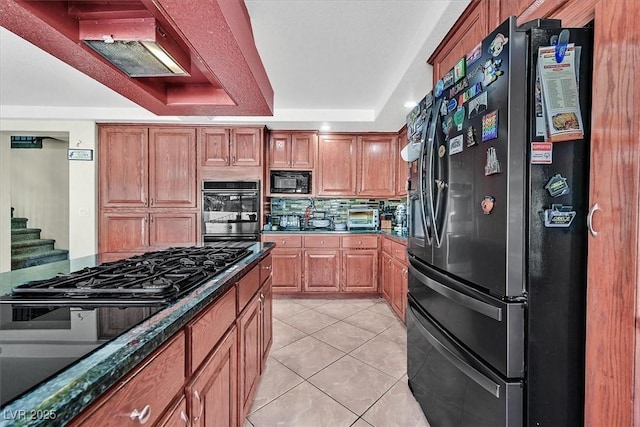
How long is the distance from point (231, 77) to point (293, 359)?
2062 millimetres

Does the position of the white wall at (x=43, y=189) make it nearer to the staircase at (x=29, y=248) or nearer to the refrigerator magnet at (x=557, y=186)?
the staircase at (x=29, y=248)

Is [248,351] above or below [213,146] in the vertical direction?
below

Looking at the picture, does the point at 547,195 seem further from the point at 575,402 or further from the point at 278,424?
the point at 278,424

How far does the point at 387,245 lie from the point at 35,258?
572 centimetres

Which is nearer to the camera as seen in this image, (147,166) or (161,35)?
(161,35)

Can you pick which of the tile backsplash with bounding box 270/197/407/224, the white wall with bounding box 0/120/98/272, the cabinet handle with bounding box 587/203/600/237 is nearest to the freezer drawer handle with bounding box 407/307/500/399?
the cabinet handle with bounding box 587/203/600/237

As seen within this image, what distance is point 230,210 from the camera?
3.58 m

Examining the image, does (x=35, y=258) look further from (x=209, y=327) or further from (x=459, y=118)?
(x=459, y=118)

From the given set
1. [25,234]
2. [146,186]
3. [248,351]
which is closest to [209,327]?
[248,351]

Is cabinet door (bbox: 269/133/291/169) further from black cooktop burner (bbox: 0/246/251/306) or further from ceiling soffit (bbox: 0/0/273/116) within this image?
black cooktop burner (bbox: 0/246/251/306)

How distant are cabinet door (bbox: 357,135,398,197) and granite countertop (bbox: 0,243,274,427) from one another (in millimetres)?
3300

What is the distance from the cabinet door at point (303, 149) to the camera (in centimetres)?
384

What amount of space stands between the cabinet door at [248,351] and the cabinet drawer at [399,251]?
1.54 meters

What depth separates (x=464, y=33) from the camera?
161 cm
